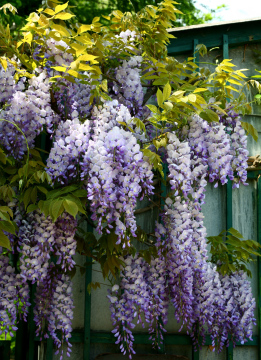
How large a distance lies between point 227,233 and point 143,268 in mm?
958

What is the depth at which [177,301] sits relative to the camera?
291 cm

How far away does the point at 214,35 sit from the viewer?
3797 mm

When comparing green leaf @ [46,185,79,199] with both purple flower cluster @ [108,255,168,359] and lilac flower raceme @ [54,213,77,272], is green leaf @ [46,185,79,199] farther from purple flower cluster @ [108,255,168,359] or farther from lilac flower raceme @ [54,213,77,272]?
purple flower cluster @ [108,255,168,359]

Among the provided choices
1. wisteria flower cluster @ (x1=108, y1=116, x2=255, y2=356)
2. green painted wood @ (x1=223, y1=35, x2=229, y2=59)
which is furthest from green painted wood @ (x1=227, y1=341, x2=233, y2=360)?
green painted wood @ (x1=223, y1=35, x2=229, y2=59)

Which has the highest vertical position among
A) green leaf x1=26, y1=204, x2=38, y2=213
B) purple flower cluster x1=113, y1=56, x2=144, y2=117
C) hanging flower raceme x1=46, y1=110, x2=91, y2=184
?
purple flower cluster x1=113, y1=56, x2=144, y2=117

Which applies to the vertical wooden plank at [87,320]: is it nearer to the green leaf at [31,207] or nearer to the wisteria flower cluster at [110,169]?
the wisteria flower cluster at [110,169]

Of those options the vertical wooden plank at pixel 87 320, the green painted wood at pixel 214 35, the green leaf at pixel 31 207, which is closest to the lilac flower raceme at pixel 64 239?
the green leaf at pixel 31 207

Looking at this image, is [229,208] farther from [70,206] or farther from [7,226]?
[7,226]

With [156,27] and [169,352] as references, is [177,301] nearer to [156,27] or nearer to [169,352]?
[169,352]

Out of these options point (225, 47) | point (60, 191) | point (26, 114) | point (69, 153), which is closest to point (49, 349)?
point (60, 191)

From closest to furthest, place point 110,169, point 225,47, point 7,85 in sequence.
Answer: point 110,169
point 7,85
point 225,47

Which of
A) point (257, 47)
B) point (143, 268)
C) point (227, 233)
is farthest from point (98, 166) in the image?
point (257, 47)

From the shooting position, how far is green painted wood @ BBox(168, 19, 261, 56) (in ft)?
12.2

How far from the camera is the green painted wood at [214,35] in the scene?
3730 millimetres
